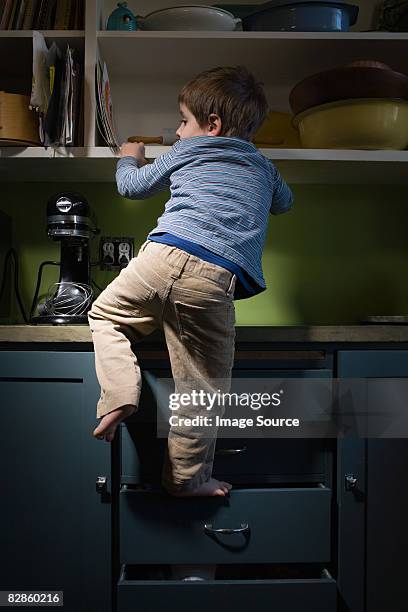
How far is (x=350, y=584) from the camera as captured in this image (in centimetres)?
149

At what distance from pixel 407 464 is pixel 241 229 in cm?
71

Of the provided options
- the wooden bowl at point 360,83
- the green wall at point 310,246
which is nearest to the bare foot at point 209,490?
the green wall at point 310,246

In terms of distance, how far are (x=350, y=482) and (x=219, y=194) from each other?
0.76 m

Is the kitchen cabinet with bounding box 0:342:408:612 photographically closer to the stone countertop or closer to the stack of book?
the stone countertop

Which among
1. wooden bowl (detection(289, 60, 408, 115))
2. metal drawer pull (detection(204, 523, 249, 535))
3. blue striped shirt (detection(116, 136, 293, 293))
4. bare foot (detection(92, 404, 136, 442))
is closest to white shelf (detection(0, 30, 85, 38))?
blue striped shirt (detection(116, 136, 293, 293))

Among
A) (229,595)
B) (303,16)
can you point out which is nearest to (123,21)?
(303,16)

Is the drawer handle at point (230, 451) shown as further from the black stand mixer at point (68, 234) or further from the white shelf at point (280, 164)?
the white shelf at point (280, 164)

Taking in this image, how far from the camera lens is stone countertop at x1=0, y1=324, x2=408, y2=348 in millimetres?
1476

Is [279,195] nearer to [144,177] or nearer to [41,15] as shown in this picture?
[144,177]

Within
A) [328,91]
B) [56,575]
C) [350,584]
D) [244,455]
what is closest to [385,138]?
[328,91]

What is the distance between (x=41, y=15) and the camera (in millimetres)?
1811

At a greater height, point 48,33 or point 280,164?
point 48,33

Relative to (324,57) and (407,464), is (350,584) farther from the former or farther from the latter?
(324,57)

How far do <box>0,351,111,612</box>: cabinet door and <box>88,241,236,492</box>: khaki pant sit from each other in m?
0.14
